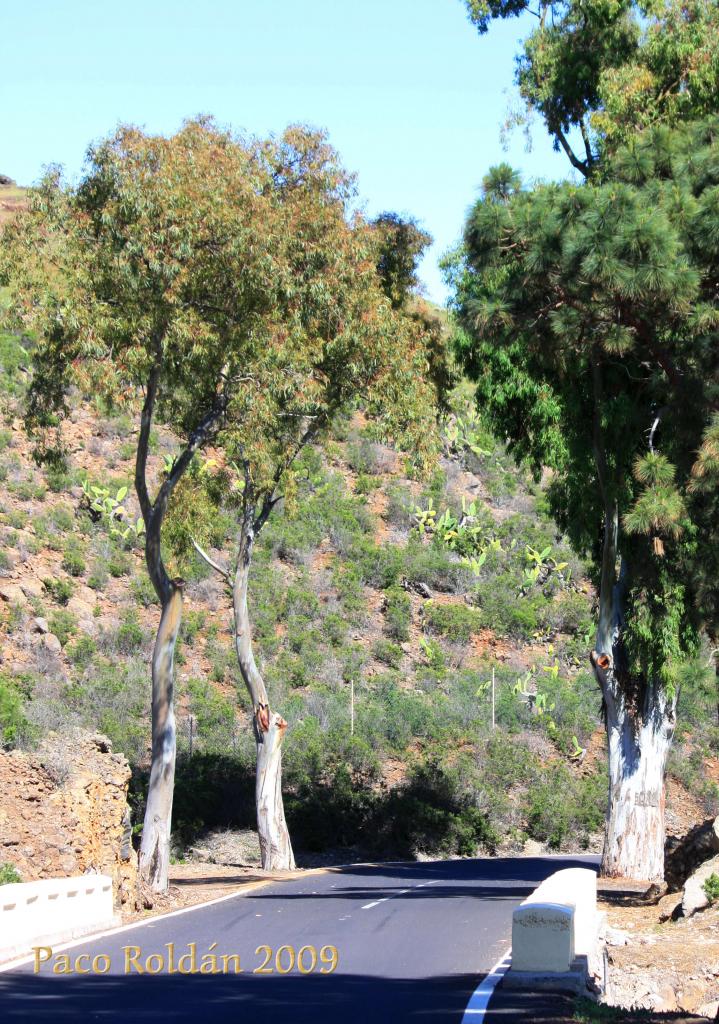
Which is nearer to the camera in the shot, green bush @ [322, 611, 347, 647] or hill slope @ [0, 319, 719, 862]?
hill slope @ [0, 319, 719, 862]

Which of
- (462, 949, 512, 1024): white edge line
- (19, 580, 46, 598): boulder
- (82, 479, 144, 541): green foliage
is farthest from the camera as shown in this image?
(82, 479, 144, 541): green foliage

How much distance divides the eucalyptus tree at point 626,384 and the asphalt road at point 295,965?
15.8ft

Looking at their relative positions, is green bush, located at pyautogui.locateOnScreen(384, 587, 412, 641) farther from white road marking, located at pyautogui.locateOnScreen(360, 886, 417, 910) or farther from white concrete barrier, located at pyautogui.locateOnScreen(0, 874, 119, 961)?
white concrete barrier, located at pyautogui.locateOnScreen(0, 874, 119, 961)

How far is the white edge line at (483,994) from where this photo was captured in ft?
28.6

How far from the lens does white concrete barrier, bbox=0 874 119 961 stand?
11297 millimetres

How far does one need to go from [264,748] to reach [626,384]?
1049 cm

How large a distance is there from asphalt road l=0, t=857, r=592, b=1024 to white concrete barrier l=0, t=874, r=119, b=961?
1.05ft

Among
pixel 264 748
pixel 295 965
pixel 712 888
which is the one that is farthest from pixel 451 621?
pixel 295 965

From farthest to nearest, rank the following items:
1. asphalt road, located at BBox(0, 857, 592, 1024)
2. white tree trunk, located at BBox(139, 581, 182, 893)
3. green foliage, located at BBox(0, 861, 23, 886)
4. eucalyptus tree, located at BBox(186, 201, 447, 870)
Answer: eucalyptus tree, located at BBox(186, 201, 447, 870), white tree trunk, located at BBox(139, 581, 182, 893), green foliage, located at BBox(0, 861, 23, 886), asphalt road, located at BBox(0, 857, 592, 1024)

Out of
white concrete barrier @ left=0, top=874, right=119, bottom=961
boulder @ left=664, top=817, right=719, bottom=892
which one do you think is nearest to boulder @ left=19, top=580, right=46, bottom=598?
boulder @ left=664, top=817, right=719, bottom=892

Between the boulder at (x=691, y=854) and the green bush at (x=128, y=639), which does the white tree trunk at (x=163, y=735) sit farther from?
the green bush at (x=128, y=639)

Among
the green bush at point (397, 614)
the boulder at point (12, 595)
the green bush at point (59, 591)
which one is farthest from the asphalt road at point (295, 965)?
the green bush at point (397, 614)

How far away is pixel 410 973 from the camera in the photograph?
11.1 m

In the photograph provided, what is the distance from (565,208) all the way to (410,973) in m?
10.2
